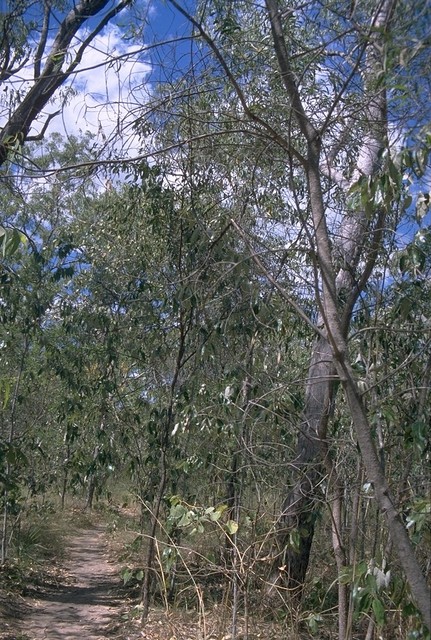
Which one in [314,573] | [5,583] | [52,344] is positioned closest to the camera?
[314,573]

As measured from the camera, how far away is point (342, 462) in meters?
5.20

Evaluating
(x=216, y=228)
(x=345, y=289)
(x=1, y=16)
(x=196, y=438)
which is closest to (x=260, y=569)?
(x=196, y=438)

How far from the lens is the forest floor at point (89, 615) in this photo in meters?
6.68

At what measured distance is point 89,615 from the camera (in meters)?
8.95

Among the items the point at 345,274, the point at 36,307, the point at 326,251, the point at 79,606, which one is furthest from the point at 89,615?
the point at 326,251

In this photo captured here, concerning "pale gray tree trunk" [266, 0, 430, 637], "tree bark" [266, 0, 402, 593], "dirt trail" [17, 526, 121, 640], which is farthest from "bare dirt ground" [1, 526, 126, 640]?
"pale gray tree trunk" [266, 0, 430, 637]

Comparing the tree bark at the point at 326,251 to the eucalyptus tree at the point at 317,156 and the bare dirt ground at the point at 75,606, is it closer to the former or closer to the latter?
the eucalyptus tree at the point at 317,156

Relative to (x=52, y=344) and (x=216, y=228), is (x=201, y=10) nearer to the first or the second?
(x=216, y=228)

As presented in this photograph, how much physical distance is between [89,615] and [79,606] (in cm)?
54

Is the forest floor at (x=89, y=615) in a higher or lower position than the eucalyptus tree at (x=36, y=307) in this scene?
lower

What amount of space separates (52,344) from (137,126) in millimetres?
3644

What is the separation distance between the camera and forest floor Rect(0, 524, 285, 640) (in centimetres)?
668

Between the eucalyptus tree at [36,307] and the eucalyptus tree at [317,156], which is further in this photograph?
the eucalyptus tree at [36,307]

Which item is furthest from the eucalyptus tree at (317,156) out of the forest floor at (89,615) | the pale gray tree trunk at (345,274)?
the forest floor at (89,615)
